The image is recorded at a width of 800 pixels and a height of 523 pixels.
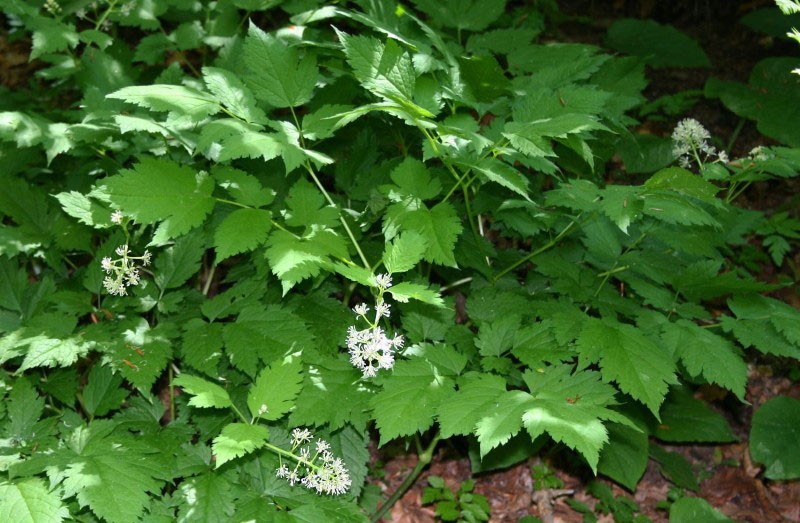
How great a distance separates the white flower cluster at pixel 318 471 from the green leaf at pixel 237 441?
16cm

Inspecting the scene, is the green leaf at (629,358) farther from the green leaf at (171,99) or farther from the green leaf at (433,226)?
the green leaf at (171,99)

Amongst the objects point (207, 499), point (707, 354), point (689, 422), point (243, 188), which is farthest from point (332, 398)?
point (689, 422)

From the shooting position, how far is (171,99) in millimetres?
2256

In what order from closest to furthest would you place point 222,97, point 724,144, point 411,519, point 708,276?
point 222,97
point 708,276
point 411,519
point 724,144

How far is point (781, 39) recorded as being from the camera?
4664 millimetres

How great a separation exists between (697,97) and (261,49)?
330 centimetres

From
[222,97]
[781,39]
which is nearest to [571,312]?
[222,97]

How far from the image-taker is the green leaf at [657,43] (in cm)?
437

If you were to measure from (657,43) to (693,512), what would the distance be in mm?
2956

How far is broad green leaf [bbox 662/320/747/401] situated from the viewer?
2301mm

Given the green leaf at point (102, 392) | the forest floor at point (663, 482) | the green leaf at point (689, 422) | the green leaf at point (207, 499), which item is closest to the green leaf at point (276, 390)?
the green leaf at point (207, 499)

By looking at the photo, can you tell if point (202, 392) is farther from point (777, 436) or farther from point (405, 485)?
point (777, 436)

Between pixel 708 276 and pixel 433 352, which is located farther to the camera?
pixel 708 276

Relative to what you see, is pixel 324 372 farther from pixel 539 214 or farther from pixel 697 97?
pixel 697 97
